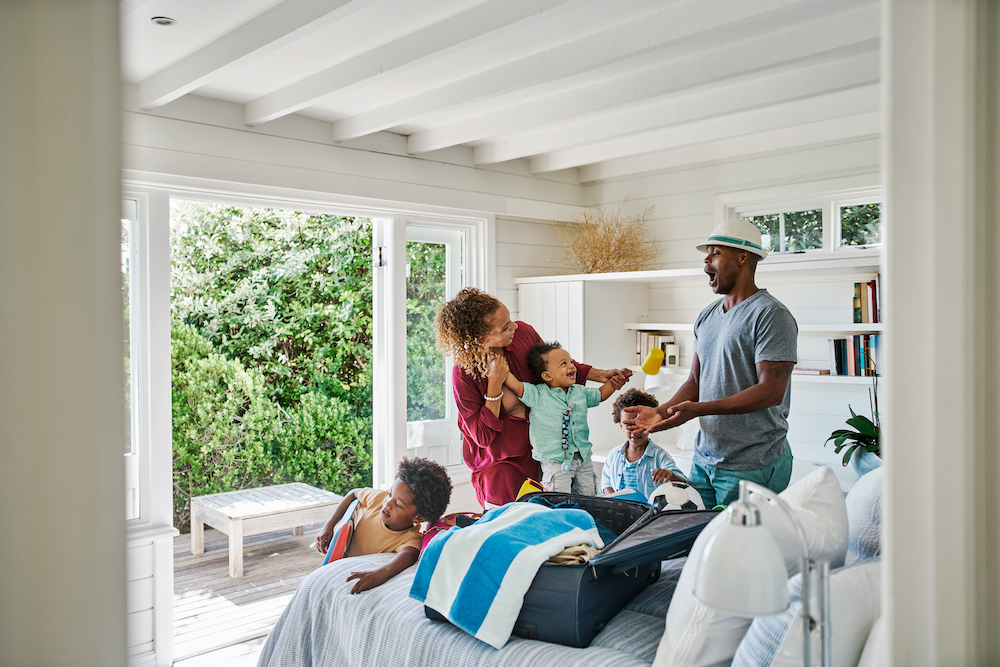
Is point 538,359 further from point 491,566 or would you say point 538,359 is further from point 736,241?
point 491,566

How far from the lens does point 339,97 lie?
132 inches

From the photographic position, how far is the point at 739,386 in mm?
2570

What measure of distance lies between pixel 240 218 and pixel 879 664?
643 cm

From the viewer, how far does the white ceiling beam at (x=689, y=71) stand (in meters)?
2.48

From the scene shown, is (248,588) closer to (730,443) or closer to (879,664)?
(730,443)

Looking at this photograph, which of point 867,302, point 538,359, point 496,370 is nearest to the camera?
point 496,370
